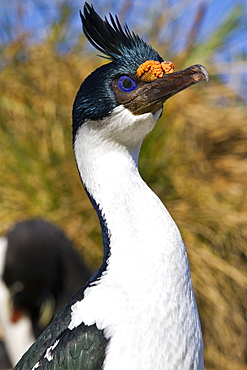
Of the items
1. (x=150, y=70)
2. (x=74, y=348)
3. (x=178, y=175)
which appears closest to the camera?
(x=74, y=348)

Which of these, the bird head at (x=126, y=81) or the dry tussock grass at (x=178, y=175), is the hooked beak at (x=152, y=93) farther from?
the dry tussock grass at (x=178, y=175)

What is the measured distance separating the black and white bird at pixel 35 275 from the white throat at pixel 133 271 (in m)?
2.54

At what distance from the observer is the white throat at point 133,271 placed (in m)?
2.20

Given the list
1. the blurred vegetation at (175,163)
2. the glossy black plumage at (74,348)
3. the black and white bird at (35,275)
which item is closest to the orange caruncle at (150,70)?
the glossy black plumage at (74,348)

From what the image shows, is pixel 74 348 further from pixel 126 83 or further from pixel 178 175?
pixel 178 175

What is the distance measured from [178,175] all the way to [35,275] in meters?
1.31

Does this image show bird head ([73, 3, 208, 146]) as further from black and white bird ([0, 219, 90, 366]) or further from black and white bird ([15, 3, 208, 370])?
black and white bird ([0, 219, 90, 366])

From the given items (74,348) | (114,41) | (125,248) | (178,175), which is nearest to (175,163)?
(178,175)

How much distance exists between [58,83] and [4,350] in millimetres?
2114

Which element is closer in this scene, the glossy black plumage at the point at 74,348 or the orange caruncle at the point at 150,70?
the glossy black plumage at the point at 74,348

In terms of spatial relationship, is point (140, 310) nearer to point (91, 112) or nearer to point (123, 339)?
point (123, 339)

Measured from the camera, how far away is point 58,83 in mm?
5824

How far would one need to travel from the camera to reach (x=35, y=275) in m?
5.06

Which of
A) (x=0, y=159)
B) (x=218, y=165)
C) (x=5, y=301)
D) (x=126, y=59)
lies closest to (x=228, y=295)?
(x=218, y=165)
